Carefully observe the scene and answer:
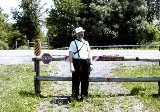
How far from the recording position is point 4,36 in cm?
6384

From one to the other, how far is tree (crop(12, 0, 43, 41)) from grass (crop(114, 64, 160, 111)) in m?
50.4

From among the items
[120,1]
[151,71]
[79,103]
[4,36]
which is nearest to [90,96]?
[79,103]

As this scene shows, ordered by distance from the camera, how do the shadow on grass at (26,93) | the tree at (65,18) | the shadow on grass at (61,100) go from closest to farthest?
the shadow on grass at (61,100) < the shadow on grass at (26,93) < the tree at (65,18)

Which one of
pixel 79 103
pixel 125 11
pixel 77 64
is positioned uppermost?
pixel 125 11

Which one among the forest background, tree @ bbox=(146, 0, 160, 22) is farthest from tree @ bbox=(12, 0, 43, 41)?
tree @ bbox=(146, 0, 160, 22)

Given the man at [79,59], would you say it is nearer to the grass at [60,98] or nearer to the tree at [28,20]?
the grass at [60,98]

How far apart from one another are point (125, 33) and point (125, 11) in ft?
9.69

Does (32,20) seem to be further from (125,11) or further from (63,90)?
(63,90)

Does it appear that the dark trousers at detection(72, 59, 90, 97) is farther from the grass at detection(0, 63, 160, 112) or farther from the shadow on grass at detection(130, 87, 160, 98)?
the shadow on grass at detection(130, 87, 160, 98)

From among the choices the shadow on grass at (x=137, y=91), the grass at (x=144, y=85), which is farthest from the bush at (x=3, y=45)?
the shadow on grass at (x=137, y=91)

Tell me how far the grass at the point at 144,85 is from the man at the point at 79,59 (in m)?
1.74

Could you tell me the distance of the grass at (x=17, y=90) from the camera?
9.12 metres

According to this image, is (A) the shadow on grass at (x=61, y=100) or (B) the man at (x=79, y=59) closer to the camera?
(B) the man at (x=79, y=59)

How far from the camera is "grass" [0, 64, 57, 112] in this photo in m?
9.12
